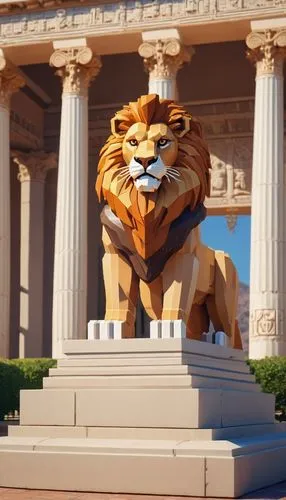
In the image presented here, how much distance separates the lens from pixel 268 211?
101 feet

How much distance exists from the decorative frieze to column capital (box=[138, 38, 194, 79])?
716 mm

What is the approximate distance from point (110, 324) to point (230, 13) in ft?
74.0

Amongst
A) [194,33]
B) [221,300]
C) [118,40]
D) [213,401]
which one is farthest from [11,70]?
[213,401]

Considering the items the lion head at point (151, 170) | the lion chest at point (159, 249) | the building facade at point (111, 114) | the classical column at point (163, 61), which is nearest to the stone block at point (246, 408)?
the lion chest at point (159, 249)

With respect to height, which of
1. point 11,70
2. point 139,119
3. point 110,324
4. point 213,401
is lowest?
point 213,401

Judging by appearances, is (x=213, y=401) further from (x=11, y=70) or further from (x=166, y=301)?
(x=11, y=70)

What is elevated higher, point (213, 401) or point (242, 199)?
point (242, 199)

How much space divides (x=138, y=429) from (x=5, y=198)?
977 inches

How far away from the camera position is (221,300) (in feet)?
45.7

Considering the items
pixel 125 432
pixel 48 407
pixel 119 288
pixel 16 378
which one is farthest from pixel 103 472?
pixel 16 378

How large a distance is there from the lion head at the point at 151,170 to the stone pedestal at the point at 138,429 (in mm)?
1711

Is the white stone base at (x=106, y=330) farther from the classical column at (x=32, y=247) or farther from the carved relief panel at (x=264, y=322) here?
the classical column at (x=32, y=247)

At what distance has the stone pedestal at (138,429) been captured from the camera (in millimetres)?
10391

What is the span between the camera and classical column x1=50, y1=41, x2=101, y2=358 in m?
32.5
